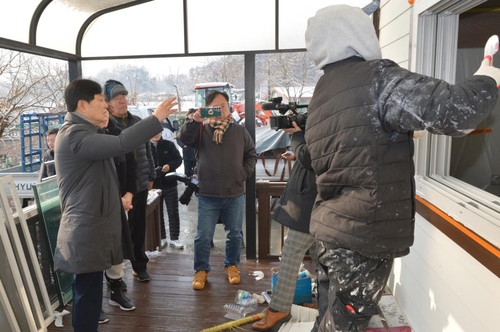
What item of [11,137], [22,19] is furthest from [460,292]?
[11,137]

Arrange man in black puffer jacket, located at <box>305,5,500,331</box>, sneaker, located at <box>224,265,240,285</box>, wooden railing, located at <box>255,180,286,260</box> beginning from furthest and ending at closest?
1. wooden railing, located at <box>255,180,286,260</box>
2. sneaker, located at <box>224,265,240,285</box>
3. man in black puffer jacket, located at <box>305,5,500,331</box>

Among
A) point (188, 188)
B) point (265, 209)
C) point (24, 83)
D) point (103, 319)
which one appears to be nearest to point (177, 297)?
point (103, 319)

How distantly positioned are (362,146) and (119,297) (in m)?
2.24

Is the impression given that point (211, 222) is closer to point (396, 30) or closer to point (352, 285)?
point (352, 285)

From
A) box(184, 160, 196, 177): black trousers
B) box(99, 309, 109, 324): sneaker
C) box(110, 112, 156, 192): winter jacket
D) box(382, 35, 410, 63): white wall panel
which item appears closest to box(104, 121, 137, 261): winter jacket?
box(110, 112, 156, 192): winter jacket

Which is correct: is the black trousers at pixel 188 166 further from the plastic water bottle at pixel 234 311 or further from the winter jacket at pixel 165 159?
the plastic water bottle at pixel 234 311

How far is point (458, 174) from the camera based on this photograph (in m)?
2.45

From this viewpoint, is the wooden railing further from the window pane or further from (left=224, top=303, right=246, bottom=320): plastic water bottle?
the window pane

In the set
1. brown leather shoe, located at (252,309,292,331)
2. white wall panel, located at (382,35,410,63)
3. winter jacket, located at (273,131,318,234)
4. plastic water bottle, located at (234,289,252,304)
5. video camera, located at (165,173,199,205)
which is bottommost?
plastic water bottle, located at (234,289,252,304)

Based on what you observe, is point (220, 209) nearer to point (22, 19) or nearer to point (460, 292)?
point (460, 292)

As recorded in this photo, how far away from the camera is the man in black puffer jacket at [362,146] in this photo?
3.62ft

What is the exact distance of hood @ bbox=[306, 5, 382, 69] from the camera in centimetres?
126

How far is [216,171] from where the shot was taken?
9.71 ft

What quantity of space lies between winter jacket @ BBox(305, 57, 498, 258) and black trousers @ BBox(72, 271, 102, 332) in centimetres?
136
